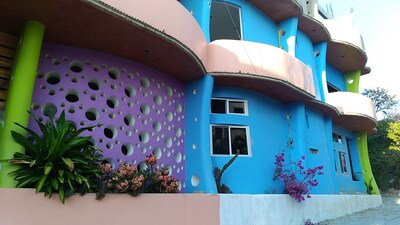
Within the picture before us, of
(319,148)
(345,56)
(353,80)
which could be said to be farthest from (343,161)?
(345,56)

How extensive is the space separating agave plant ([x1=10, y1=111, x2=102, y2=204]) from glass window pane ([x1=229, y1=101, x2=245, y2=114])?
5464 millimetres

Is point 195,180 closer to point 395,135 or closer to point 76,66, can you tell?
point 76,66

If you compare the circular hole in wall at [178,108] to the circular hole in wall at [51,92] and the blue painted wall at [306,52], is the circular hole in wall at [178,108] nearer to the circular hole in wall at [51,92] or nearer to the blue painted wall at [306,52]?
the circular hole in wall at [51,92]

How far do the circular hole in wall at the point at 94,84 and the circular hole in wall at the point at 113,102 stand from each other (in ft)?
1.30

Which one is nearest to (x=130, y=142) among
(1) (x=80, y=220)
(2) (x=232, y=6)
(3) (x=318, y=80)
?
(1) (x=80, y=220)

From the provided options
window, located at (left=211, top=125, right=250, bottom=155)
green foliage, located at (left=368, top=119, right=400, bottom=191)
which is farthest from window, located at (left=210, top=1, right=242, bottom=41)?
green foliage, located at (left=368, top=119, right=400, bottom=191)

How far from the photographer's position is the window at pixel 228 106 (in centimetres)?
1002

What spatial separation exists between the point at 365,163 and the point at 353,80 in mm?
4974

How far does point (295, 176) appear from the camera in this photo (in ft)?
35.1

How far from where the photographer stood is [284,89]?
1062cm

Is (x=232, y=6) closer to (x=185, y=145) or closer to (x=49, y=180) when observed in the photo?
(x=185, y=145)

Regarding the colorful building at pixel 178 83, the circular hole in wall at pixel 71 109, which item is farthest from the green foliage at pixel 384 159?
the circular hole in wall at pixel 71 109

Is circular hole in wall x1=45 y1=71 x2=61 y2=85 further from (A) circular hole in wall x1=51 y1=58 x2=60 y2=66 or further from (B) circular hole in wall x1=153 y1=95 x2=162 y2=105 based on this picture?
(B) circular hole in wall x1=153 y1=95 x2=162 y2=105

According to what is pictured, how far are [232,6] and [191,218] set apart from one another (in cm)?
771
